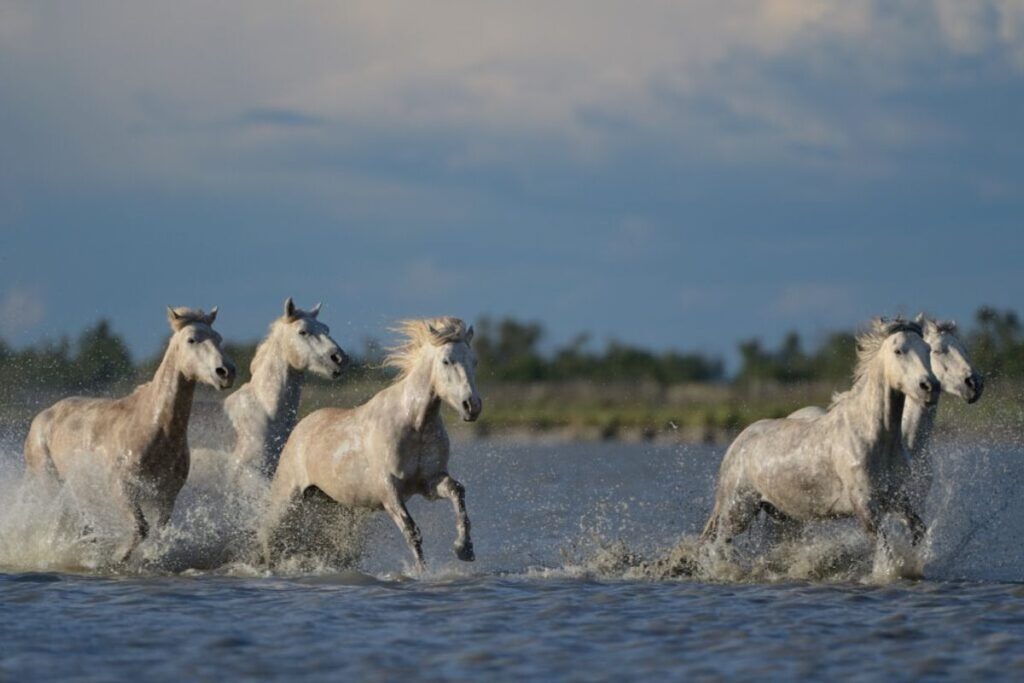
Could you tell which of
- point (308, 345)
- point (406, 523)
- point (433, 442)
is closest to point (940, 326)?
point (433, 442)

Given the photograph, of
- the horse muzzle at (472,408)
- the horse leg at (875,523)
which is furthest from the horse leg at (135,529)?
the horse leg at (875,523)

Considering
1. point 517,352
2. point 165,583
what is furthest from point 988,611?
point 517,352

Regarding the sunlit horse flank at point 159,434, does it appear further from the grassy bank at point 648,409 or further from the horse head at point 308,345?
the grassy bank at point 648,409

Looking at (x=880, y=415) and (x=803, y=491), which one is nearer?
(x=880, y=415)

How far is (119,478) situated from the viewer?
448 inches

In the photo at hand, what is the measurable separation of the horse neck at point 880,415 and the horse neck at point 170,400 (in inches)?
185

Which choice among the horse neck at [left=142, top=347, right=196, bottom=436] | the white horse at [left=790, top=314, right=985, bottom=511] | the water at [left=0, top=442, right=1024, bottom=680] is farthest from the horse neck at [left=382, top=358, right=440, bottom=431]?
the white horse at [left=790, top=314, right=985, bottom=511]

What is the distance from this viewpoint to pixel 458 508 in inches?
419

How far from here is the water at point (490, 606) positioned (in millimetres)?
8344

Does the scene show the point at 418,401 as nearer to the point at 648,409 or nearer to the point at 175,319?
the point at 175,319

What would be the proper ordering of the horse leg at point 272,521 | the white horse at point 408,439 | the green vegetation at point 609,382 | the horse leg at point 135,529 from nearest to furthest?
the white horse at point 408,439
the horse leg at point 135,529
the horse leg at point 272,521
the green vegetation at point 609,382

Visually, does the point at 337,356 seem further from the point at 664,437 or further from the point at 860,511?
the point at 664,437

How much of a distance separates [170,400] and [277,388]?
1.61 meters

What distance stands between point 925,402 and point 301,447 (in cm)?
443
